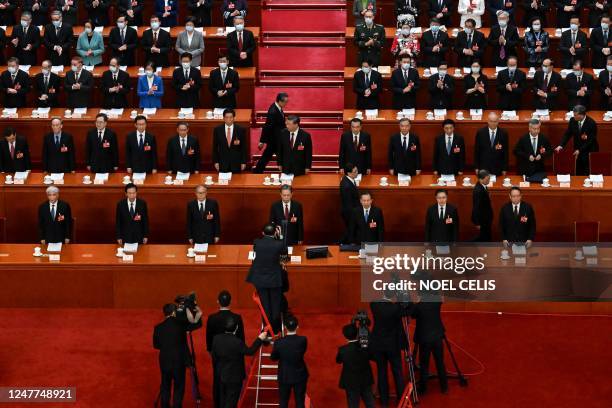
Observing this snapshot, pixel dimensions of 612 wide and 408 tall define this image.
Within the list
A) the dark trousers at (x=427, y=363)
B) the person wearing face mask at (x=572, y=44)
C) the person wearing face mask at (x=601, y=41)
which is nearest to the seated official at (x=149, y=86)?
the person wearing face mask at (x=572, y=44)

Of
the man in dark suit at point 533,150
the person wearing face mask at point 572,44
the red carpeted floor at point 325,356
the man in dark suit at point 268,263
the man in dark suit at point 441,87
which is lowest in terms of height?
the red carpeted floor at point 325,356

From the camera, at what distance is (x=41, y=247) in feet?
53.0

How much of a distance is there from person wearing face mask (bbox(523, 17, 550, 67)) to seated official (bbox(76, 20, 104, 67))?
711 centimetres

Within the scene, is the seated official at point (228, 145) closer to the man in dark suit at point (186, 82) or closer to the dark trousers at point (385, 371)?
the man in dark suit at point (186, 82)

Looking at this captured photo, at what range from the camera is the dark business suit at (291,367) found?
12406mm

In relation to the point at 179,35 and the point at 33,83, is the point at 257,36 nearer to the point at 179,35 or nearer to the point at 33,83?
the point at 179,35

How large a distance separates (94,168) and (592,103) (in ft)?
27.0

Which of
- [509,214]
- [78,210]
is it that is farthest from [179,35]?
[509,214]

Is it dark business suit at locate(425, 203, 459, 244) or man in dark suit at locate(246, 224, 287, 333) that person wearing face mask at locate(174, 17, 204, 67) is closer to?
dark business suit at locate(425, 203, 459, 244)

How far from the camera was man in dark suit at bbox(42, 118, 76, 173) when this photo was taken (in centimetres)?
1791

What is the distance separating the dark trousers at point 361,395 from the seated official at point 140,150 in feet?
21.5

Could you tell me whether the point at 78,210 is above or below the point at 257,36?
below

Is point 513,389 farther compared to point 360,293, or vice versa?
point 360,293

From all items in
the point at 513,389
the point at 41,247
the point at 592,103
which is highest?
the point at 592,103
